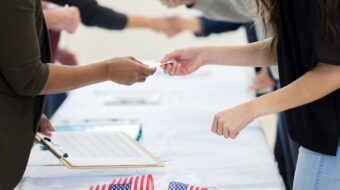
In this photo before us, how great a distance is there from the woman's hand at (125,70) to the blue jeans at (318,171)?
1.49 ft

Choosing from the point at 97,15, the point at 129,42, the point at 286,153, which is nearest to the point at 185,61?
the point at 97,15

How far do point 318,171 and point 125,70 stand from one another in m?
0.53

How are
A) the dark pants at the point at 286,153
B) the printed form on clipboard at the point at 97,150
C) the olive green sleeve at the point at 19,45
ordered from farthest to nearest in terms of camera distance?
1. the dark pants at the point at 286,153
2. the printed form on clipboard at the point at 97,150
3. the olive green sleeve at the point at 19,45

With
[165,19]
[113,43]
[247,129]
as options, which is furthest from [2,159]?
[113,43]

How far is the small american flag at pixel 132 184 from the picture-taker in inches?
49.6

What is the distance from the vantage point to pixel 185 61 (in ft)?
4.81

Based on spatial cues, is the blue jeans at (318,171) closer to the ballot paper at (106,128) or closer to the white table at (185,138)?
the white table at (185,138)

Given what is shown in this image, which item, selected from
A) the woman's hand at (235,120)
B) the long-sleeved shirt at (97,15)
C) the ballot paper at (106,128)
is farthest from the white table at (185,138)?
the long-sleeved shirt at (97,15)

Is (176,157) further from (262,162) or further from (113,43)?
(113,43)

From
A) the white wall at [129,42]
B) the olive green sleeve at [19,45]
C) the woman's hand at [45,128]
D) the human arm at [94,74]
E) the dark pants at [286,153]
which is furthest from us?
the white wall at [129,42]

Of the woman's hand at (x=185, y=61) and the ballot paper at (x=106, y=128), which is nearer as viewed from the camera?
the woman's hand at (x=185, y=61)

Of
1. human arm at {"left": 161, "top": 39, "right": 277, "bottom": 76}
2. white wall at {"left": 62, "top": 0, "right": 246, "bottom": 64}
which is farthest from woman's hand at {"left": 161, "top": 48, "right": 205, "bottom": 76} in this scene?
white wall at {"left": 62, "top": 0, "right": 246, "bottom": 64}

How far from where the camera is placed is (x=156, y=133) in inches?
70.2

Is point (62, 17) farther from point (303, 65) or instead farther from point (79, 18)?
point (303, 65)
